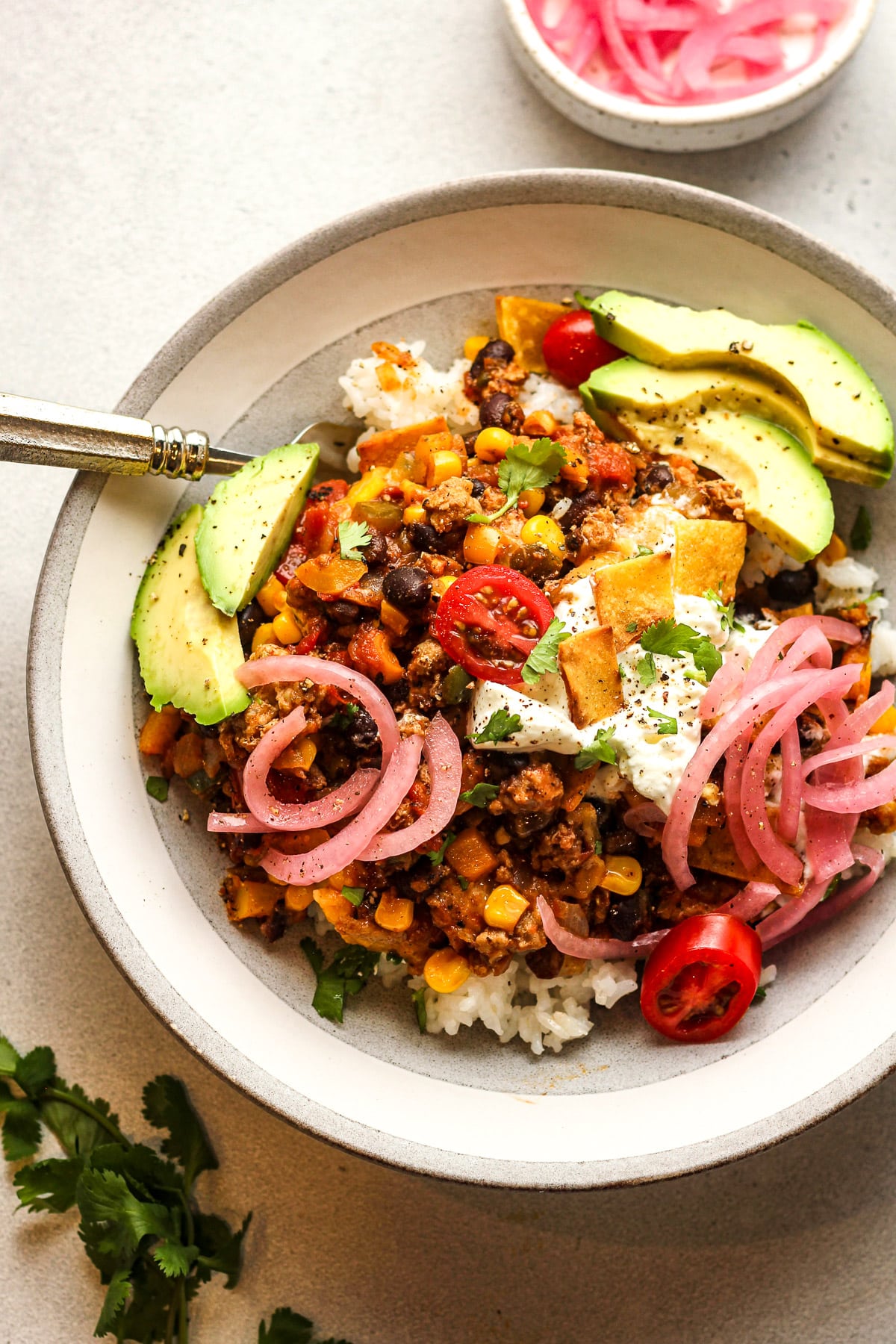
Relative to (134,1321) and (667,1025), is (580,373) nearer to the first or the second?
(667,1025)

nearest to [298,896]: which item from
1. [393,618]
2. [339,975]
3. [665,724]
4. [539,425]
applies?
[339,975]

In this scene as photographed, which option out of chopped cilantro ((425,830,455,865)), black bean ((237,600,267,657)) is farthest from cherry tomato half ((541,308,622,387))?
chopped cilantro ((425,830,455,865))

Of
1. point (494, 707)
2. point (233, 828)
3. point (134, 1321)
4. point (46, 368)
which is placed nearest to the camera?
point (494, 707)

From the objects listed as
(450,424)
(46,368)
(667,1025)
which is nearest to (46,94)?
(46,368)

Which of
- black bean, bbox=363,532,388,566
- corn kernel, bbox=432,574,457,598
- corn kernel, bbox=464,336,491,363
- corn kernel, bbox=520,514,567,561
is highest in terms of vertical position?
corn kernel, bbox=464,336,491,363

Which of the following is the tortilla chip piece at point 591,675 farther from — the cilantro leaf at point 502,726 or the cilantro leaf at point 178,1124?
the cilantro leaf at point 178,1124

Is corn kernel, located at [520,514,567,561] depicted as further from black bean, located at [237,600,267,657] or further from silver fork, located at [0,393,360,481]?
silver fork, located at [0,393,360,481]

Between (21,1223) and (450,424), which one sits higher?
(450,424)
